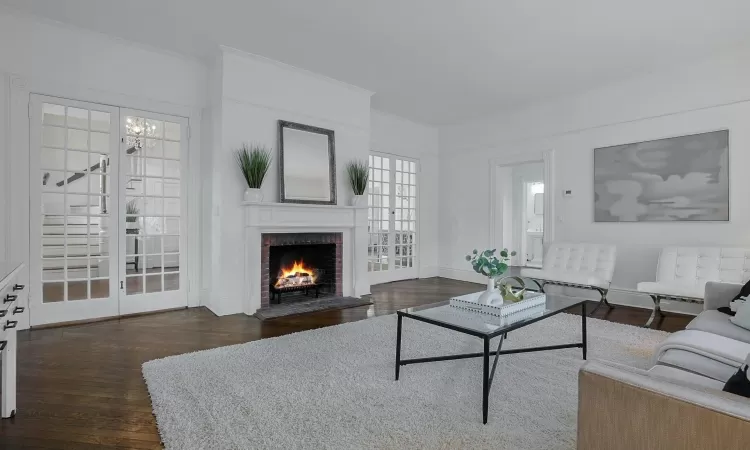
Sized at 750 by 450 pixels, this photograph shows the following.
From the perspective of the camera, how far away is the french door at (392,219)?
6.56 metres

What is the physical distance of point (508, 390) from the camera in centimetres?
236

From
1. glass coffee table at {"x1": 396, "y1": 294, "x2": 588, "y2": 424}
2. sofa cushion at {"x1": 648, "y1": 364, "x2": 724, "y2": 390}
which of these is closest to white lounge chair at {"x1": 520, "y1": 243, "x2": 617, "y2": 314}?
glass coffee table at {"x1": 396, "y1": 294, "x2": 588, "y2": 424}

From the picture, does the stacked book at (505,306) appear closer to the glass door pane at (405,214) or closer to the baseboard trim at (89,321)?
the baseboard trim at (89,321)

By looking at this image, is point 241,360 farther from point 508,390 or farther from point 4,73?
point 4,73

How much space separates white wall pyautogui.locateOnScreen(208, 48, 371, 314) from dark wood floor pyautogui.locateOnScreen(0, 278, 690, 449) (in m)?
0.55

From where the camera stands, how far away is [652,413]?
996 mm

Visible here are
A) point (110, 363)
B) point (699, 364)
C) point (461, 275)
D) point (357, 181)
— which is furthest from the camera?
point (461, 275)

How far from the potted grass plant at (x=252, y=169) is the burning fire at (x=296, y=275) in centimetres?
107

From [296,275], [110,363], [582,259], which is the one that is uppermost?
[582,259]

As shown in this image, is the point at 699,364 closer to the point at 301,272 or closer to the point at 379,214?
the point at 301,272

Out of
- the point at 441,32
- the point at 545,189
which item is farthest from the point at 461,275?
the point at 441,32

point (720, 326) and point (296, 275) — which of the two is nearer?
point (720, 326)

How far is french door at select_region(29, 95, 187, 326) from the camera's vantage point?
3.82 m

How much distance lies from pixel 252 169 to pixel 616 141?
4536 millimetres
